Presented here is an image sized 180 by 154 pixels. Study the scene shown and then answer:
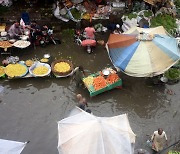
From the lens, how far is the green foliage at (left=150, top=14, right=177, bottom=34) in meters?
15.4

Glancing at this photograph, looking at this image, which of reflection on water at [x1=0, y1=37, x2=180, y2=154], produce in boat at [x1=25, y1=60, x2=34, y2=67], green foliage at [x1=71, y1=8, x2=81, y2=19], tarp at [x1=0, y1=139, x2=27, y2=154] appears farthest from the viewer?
green foliage at [x1=71, y1=8, x2=81, y2=19]

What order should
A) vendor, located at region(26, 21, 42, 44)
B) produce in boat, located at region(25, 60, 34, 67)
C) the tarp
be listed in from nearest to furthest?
the tarp → produce in boat, located at region(25, 60, 34, 67) → vendor, located at region(26, 21, 42, 44)

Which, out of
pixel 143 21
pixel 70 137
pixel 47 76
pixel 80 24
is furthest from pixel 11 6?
pixel 70 137

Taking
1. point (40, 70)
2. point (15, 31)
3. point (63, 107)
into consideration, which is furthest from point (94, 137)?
point (15, 31)

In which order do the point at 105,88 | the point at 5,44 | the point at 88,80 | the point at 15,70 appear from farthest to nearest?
the point at 5,44
the point at 15,70
the point at 88,80
the point at 105,88

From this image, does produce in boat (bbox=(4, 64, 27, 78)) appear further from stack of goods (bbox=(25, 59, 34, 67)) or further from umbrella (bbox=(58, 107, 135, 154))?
umbrella (bbox=(58, 107, 135, 154))

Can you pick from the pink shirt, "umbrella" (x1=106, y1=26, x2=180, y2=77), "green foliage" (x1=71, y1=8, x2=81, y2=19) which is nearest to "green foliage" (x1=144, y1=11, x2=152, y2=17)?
the pink shirt

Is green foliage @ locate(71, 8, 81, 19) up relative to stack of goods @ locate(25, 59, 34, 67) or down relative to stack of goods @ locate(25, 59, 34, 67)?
up

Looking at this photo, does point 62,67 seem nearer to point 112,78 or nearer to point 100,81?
point 100,81

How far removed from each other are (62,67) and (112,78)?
2.21m

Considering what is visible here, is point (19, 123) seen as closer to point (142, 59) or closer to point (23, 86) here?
point (23, 86)

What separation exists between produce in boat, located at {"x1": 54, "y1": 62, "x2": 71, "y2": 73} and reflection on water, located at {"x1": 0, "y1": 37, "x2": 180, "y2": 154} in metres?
0.43

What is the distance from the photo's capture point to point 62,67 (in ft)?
45.0

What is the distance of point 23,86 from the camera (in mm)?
13352
